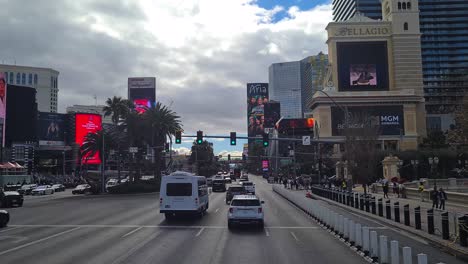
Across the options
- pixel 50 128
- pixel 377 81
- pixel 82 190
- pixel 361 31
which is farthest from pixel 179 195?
pixel 50 128

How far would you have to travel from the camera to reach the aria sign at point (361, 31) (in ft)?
385

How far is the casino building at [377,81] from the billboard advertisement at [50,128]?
88.8m

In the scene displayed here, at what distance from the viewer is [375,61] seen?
116562mm

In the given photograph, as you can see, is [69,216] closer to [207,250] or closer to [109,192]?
[207,250]

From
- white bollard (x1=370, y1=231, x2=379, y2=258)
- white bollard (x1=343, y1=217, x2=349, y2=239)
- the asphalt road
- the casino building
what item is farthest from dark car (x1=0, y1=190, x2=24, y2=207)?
the casino building

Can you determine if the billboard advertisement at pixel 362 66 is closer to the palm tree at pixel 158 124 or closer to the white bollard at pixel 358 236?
the palm tree at pixel 158 124

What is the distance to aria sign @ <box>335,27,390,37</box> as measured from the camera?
4616 inches

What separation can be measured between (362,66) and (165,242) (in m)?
107

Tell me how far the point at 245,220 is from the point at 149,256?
8.17m

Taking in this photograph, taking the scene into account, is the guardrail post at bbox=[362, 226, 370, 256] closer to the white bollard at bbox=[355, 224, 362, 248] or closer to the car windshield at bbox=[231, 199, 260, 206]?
the white bollard at bbox=[355, 224, 362, 248]

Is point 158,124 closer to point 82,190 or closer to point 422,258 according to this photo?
point 82,190

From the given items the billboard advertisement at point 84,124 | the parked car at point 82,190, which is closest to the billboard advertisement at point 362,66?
the billboard advertisement at point 84,124

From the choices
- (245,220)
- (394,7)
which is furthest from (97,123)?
(245,220)

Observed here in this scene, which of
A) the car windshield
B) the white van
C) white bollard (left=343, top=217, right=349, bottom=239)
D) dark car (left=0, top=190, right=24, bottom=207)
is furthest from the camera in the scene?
dark car (left=0, top=190, right=24, bottom=207)
